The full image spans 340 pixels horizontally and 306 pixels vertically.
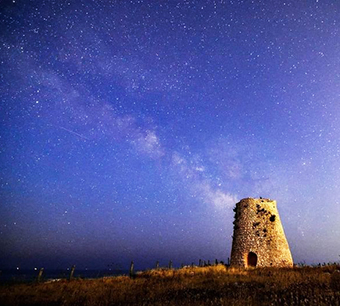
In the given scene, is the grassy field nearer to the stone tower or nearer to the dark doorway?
the stone tower

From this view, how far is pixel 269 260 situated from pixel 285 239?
13.4 ft

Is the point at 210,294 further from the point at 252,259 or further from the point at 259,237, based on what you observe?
the point at 252,259

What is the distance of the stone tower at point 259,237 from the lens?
88.3ft

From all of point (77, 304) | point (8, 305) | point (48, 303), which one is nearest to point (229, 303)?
point (77, 304)

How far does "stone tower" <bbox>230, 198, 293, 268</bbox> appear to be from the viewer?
26.9 meters

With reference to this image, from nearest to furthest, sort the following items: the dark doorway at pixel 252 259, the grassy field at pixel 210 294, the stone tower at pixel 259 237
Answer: the grassy field at pixel 210 294 → the stone tower at pixel 259 237 → the dark doorway at pixel 252 259

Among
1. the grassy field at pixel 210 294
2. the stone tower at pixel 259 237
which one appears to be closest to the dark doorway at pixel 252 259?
the stone tower at pixel 259 237

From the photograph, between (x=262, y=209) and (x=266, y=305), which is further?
(x=262, y=209)

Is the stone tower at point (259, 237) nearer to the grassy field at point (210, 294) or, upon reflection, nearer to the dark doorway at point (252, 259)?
the dark doorway at point (252, 259)

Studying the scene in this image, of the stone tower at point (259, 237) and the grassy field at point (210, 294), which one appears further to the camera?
the stone tower at point (259, 237)

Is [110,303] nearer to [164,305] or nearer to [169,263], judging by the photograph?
[164,305]

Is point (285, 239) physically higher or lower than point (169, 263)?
higher

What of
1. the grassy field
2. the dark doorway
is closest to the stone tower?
the dark doorway

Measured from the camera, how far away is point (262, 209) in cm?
2934
